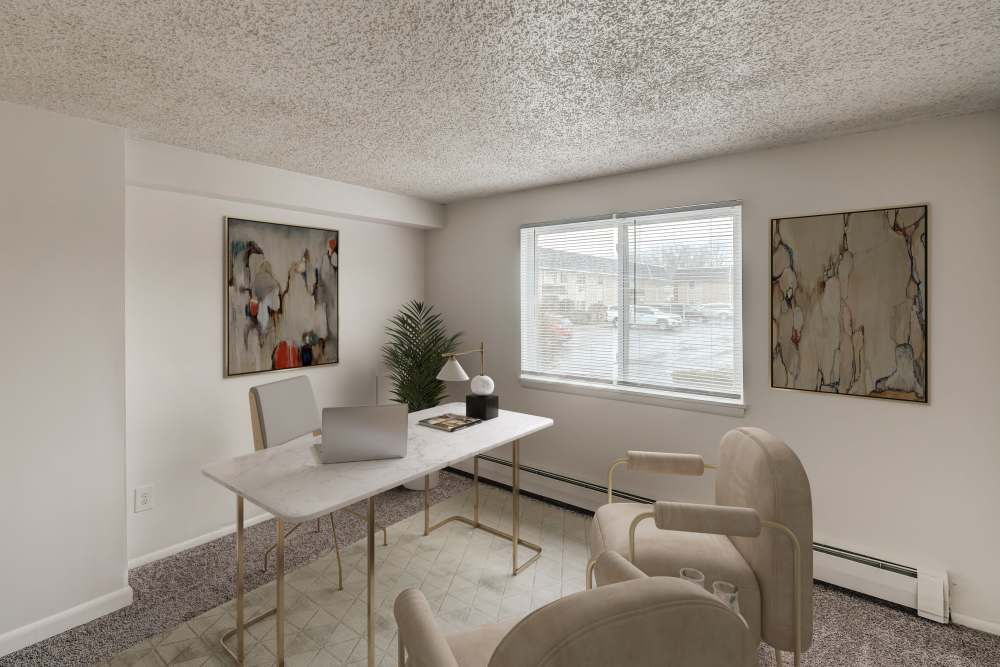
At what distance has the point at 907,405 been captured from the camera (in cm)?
238

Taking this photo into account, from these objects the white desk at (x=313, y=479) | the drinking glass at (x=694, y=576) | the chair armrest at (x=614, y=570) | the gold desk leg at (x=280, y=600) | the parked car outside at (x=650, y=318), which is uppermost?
the parked car outside at (x=650, y=318)

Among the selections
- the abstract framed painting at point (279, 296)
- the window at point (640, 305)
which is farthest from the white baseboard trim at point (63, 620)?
the window at point (640, 305)

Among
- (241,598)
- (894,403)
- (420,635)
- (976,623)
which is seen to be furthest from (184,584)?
(976,623)

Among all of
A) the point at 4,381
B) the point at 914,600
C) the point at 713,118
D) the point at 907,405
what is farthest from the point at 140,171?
the point at 914,600

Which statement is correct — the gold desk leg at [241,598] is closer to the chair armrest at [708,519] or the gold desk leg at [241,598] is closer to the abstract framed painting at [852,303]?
the chair armrest at [708,519]

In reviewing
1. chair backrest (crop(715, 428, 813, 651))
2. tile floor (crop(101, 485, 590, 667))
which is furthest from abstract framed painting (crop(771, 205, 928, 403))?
tile floor (crop(101, 485, 590, 667))

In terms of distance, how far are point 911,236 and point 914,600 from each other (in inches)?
69.1

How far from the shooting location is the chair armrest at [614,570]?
125 centimetres

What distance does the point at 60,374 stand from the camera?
2.23m

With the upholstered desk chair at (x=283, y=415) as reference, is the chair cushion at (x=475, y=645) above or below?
below

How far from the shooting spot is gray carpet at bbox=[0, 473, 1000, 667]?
2.05m

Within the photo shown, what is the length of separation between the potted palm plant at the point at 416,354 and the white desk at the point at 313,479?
123cm

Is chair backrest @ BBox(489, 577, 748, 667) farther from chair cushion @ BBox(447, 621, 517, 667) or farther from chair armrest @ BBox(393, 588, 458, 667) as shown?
chair cushion @ BBox(447, 621, 517, 667)

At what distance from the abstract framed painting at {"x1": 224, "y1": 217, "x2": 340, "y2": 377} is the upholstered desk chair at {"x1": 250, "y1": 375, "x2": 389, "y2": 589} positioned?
0.63m
